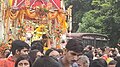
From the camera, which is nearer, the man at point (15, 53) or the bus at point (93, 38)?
the man at point (15, 53)

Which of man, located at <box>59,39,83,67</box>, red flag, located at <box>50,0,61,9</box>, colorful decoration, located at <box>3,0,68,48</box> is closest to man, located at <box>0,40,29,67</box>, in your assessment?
Answer: man, located at <box>59,39,83,67</box>

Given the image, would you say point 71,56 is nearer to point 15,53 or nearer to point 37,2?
point 15,53

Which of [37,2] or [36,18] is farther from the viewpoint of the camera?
[37,2]

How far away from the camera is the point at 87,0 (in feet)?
120

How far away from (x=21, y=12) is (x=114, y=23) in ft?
31.6

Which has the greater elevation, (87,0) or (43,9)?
(43,9)

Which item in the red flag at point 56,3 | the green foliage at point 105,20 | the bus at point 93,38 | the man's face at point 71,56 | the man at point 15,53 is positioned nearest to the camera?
the man's face at point 71,56

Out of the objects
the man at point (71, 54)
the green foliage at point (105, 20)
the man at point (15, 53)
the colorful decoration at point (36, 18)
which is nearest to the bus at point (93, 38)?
the green foliage at point (105, 20)

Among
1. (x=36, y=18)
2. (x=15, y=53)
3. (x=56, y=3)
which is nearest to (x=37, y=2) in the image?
(x=56, y=3)

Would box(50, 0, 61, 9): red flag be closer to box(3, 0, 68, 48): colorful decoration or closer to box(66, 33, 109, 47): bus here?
box(3, 0, 68, 48): colorful decoration

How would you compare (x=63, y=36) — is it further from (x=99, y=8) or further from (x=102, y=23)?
(x=99, y=8)

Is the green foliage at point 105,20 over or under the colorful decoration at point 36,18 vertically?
under

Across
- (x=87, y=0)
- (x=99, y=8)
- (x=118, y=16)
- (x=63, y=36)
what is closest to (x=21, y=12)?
(x=63, y=36)

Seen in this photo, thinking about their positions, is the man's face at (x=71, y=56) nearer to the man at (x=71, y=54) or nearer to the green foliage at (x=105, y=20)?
the man at (x=71, y=54)
